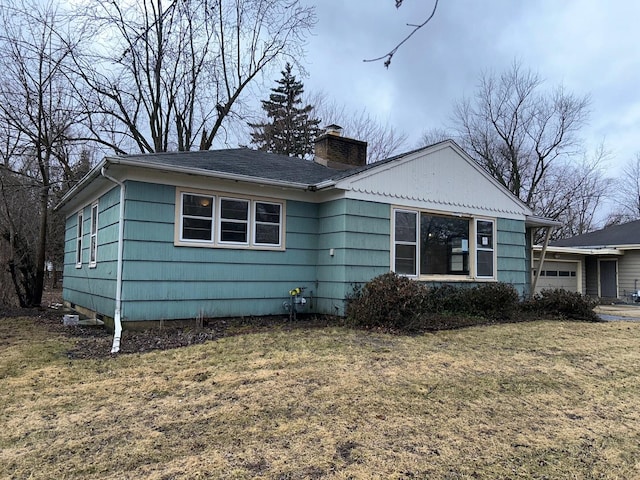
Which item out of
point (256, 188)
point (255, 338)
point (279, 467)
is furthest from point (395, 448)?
point (256, 188)

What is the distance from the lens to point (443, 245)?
33.6ft

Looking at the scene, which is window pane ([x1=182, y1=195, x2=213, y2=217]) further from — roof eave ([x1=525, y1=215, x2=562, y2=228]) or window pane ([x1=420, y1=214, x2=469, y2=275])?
roof eave ([x1=525, y1=215, x2=562, y2=228])

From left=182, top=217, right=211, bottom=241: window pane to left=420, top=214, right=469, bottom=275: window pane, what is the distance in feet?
15.1

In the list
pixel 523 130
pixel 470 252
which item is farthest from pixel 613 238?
pixel 470 252

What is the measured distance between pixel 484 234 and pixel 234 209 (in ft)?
19.9

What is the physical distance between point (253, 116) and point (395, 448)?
60.5ft

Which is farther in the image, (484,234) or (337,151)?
(337,151)

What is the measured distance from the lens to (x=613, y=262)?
806 inches

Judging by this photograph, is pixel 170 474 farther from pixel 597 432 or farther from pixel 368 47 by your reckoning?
pixel 597 432

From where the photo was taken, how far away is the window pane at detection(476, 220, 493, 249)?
10.6 metres

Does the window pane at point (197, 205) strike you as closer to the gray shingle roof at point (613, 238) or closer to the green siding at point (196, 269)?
the green siding at point (196, 269)

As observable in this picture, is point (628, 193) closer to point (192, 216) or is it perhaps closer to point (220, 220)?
point (220, 220)

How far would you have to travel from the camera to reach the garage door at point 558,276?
18969 mm

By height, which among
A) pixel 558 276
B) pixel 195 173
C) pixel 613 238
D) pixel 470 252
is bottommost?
pixel 558 276
